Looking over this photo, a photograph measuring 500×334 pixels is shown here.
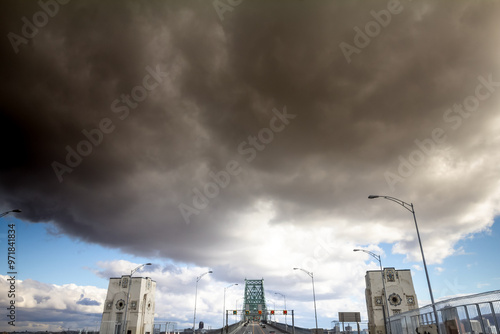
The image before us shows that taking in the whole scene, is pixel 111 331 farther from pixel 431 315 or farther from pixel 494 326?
pixel 494 326

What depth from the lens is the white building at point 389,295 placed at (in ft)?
237

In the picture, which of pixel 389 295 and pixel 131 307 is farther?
pixel 131 307

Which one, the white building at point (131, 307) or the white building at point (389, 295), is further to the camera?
the white building at point (131, 307)

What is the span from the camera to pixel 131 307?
75.9m

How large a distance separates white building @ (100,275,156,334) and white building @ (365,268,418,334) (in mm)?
53457

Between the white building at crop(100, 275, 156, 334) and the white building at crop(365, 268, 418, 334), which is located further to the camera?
the white building at crop(100, 275, 156, 334)

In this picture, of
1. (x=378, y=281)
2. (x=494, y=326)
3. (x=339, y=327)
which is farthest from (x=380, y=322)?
(x=494, y=326)

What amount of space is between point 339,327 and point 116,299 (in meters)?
53.3

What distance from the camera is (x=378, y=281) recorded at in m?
77.0

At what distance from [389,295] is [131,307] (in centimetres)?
6129

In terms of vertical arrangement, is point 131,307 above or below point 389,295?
below

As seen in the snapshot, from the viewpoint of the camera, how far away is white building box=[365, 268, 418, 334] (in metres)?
72.4

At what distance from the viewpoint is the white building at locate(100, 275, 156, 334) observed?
73438mm

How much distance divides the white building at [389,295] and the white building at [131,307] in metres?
53.5
